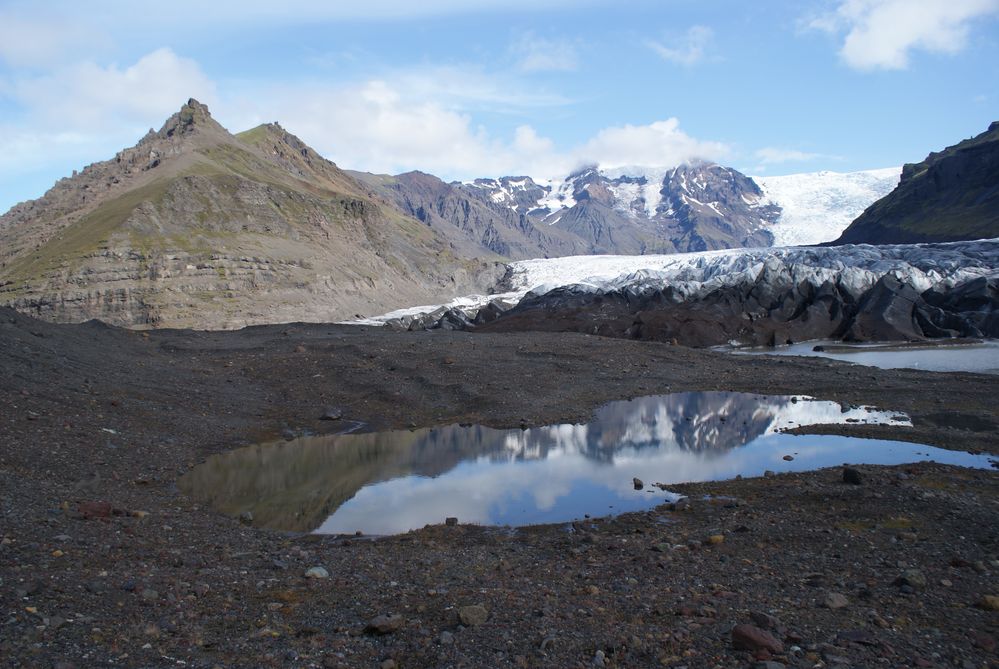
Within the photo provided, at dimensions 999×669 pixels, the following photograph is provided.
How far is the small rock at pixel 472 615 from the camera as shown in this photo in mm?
6535

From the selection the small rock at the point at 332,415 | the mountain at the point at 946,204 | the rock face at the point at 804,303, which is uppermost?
the mountain at the point at 946,204

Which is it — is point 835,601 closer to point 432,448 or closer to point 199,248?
point 432,448

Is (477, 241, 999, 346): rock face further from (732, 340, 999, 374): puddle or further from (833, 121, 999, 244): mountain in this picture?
(833, 121, 999, 244): mountain

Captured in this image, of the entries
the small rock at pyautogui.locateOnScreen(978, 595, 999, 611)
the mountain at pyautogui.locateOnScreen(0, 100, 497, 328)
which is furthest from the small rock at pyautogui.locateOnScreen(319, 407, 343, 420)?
the mountain at pyautogui.locateOnScreen(0, 100, 497, 328)

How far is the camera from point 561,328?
4541cm

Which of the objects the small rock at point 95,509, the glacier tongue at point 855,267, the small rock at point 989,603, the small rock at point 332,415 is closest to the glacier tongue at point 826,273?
the glacier tongue at point 855,267

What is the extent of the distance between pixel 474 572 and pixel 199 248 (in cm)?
5871

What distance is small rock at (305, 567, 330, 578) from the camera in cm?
822

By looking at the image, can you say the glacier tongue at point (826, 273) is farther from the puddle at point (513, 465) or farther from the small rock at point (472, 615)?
the small rock at point (472, 615)

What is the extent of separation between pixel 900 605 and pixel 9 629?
7.93m

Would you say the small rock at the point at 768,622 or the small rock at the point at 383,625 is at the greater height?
the small rock at the point at 768,622

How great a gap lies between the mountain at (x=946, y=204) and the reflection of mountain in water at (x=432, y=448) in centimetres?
10631

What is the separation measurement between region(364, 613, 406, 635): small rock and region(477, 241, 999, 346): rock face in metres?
35.7

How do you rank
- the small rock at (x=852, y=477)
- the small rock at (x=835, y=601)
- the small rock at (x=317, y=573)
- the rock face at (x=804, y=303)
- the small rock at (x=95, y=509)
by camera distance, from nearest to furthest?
1. the small rock at (x=835, y=601)
2. the small rock at (x=317, y=573)
3. the small rock at (x=95, y=509)
4. the small rock at (x=852, y=477)
5. the rock face at (x=804, y=303)
